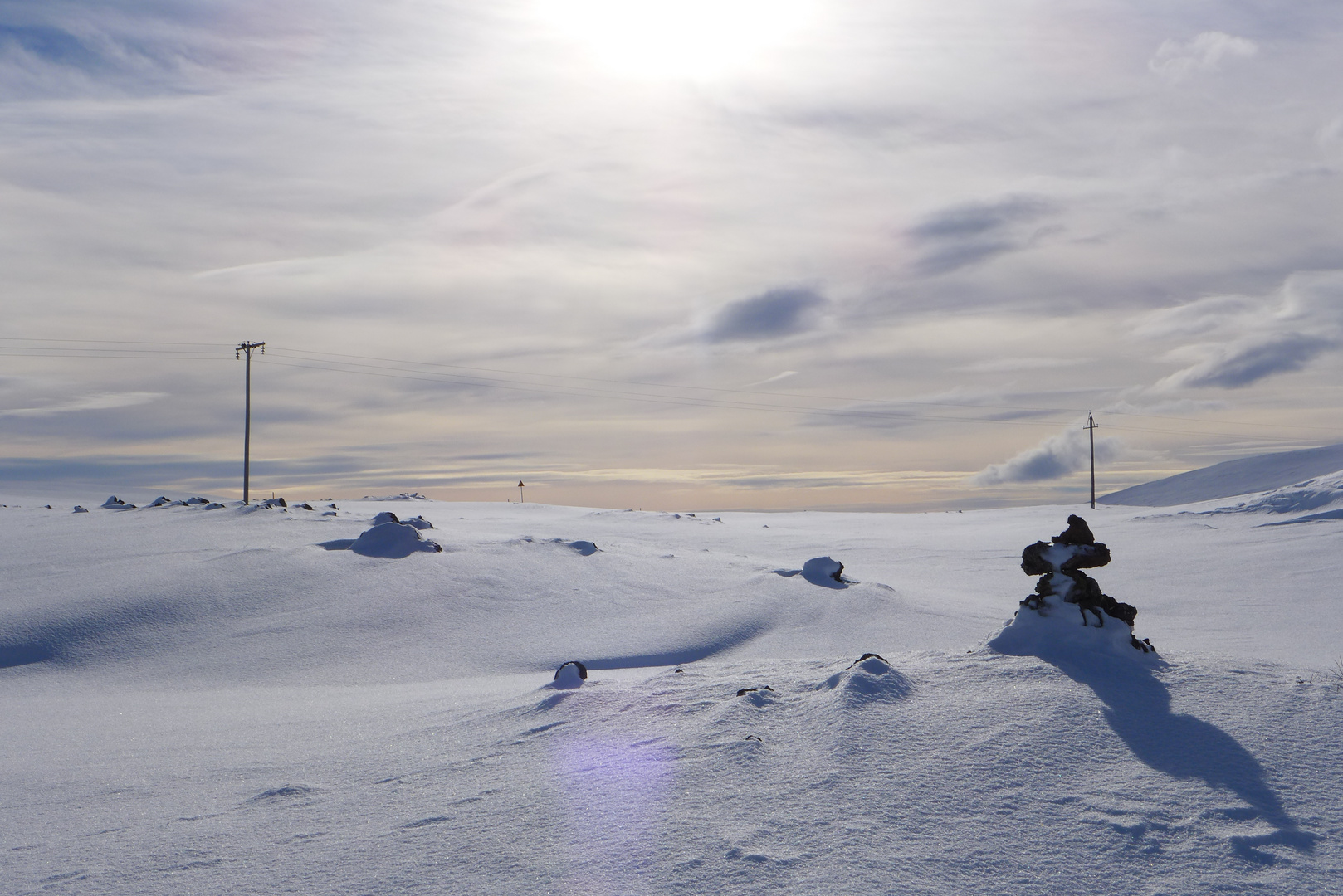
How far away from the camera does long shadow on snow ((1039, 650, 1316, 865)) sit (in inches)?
144

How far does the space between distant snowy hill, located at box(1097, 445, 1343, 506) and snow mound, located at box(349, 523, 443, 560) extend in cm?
6245

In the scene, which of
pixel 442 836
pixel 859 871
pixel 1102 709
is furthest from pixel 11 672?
pixel 1102 709

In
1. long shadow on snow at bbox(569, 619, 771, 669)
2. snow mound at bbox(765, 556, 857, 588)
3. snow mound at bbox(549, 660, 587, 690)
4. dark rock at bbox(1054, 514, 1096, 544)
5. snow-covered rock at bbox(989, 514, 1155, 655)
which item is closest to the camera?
snow-covered rock at bbox(989, 514, 1155, 655)

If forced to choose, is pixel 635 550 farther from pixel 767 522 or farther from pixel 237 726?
pixel 767 522

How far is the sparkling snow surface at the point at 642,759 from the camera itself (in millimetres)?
3566

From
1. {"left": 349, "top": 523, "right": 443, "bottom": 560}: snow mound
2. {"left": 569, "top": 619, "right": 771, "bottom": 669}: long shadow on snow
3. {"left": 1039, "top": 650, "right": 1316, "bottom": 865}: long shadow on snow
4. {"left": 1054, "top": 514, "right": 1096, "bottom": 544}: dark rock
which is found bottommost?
{"left": 569, "top": 619, "right": 771, "bottom": 669}: long shadow on snow

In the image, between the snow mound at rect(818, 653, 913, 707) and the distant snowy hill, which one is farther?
the distant snowy hill

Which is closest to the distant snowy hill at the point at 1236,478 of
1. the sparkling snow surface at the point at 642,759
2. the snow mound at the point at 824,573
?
the snow mound at the point at 824,573

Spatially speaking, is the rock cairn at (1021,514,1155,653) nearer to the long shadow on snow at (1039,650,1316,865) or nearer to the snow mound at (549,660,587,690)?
the long shadow on snow at (1039,650,1316,865)

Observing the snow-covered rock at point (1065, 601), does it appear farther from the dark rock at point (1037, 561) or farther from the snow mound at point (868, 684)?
the snow mound at point (868, 684)

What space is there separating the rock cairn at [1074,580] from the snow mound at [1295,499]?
29.9m

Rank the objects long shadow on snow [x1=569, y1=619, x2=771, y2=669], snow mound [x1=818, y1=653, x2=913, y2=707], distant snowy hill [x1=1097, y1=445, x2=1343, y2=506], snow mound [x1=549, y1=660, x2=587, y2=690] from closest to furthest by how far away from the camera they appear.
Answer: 1. snow mound [x1=818, y1=653, x2=913, y2=707]
2. snow mound [x1=549, y1=660, x2=587, y2=690]
3. long shadow on snow [x1=569, y1=619, x2=771, y2=669]
4. distant snowy hill [x1=1097, y1=445, x2=1343, y2=506]

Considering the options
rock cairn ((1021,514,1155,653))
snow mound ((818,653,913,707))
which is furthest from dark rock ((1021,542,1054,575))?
snow mound ((818,653,913,707))

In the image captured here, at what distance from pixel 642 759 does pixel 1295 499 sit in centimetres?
3586
